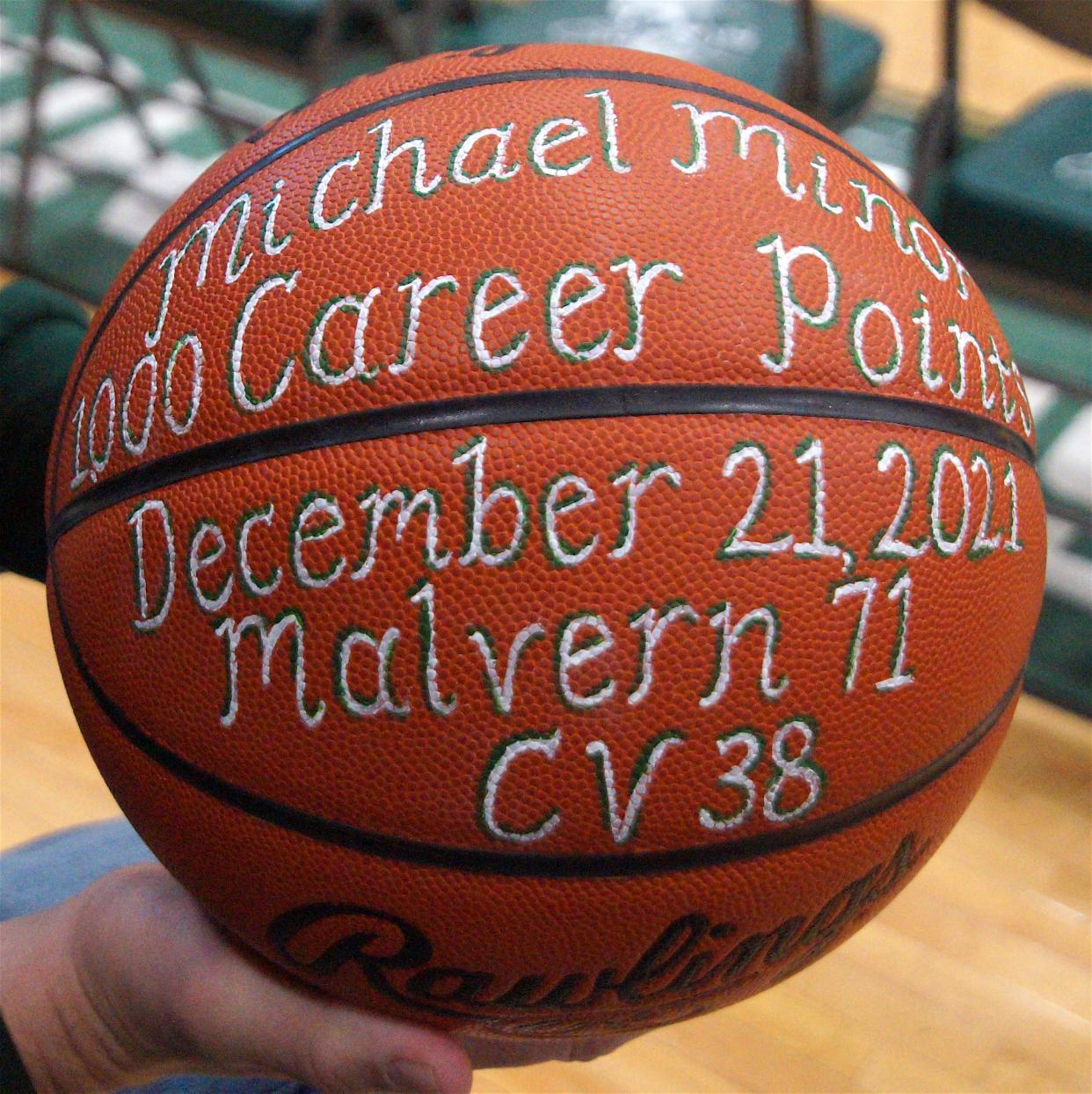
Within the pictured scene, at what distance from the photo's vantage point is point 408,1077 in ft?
2.42

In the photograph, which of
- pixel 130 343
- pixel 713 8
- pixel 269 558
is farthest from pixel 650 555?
pixel 713 8

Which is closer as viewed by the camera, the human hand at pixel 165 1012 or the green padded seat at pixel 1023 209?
the human hand at pixel 165 1012

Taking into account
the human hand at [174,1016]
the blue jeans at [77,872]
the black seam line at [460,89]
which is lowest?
the blue jeans at [77,872]

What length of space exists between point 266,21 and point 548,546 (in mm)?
1834

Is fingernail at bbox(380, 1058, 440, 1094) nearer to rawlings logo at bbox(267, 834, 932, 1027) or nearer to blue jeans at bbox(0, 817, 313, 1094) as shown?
rawlings logo at bbox(267, 834, 932, 1027)

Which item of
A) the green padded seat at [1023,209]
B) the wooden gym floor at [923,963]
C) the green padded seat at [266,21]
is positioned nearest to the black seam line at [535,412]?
the wooden gym floor at [923,963]

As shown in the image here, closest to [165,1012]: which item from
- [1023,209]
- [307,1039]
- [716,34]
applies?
[307,1039]

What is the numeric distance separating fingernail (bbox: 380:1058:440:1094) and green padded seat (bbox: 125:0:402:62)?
181cm

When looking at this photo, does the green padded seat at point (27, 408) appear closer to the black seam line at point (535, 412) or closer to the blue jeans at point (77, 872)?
the blue jeans at point (77, 872)

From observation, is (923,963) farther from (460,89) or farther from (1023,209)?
(460,89)

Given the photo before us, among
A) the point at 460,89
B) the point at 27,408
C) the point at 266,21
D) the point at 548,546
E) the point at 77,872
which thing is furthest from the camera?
the point at 266,21

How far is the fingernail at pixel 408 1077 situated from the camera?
28.8 inches

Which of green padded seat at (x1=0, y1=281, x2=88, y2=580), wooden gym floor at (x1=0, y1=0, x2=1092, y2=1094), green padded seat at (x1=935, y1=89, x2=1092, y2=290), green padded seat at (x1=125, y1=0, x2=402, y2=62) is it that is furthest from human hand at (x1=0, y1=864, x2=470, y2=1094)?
green padded seat at (x1=125, y1=0, x2=402, y2=62)

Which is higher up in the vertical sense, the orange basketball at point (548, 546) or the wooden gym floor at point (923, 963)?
the orange basketball at point (548, 546)
